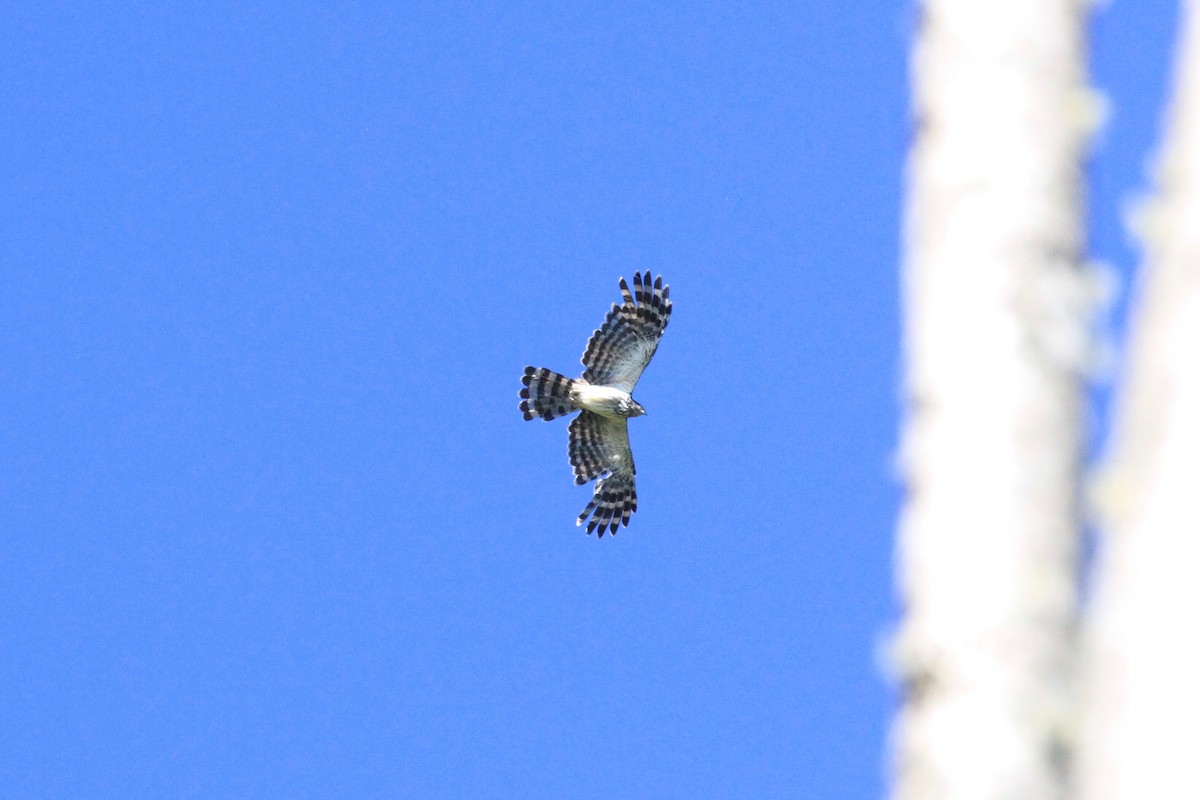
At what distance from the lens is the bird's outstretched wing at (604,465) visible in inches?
806

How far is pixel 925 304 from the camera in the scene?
244 cm

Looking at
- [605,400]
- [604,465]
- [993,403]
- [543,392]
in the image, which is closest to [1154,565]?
[993,403]

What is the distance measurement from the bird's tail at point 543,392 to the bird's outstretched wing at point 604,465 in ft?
1.53

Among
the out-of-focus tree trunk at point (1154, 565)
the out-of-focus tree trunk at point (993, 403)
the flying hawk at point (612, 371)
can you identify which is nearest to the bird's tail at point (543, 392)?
the flying hawk at point (612, 371)

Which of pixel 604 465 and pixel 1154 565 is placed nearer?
pixel 1154 565

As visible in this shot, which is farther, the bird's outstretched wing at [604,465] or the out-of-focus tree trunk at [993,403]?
the bird's outstretched wing at [604,465]

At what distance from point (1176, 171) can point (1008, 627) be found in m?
0.71

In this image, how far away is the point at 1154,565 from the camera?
1859 millimetres

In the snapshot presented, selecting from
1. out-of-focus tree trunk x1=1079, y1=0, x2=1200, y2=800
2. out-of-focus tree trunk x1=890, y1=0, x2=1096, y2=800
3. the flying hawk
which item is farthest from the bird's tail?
out-of-focus tree trunk x1=1079, y1=0, x2=1200, y2=800

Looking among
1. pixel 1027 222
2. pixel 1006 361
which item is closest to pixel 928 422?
pixel 1006 361

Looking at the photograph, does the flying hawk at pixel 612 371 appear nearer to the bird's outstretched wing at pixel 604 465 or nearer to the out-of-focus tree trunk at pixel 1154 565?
the bird's outstretched wing at pixel 604 465

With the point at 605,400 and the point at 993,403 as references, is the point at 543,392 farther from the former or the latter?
the point at 993,403

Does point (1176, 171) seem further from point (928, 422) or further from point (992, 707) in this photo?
point (992, 707)

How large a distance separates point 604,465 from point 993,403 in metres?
18.8
